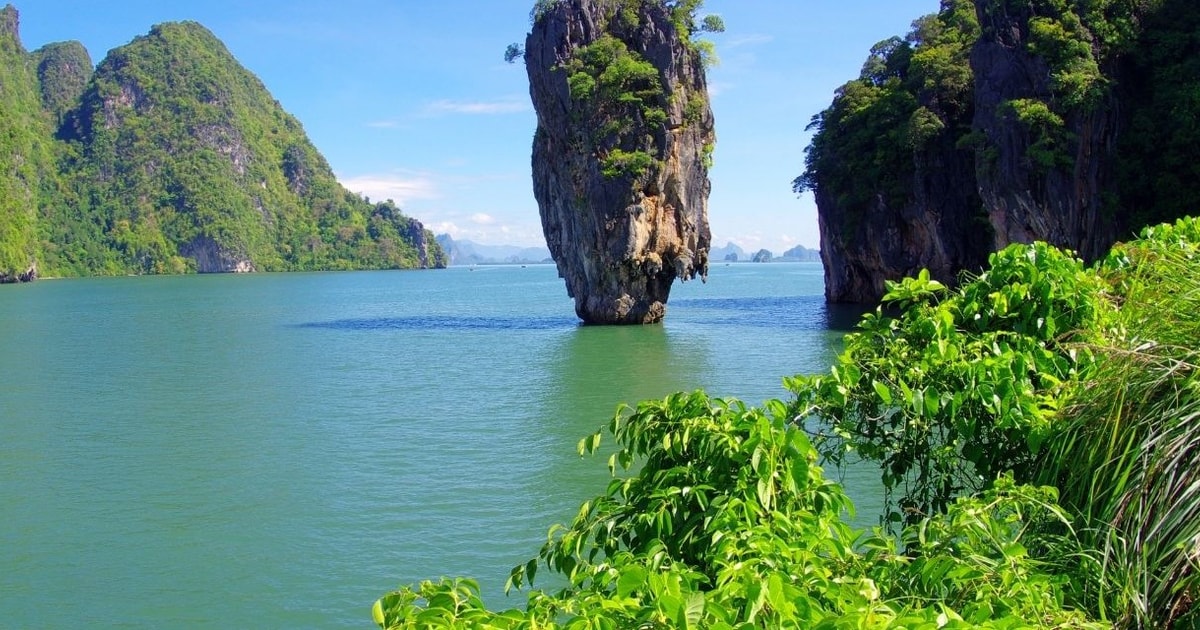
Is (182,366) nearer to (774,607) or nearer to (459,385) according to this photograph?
(459,385)

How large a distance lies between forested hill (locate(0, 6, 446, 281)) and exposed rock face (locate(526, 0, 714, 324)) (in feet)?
332

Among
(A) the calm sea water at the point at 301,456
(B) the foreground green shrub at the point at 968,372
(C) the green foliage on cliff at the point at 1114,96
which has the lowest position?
(A) the calm sea water at the point at 301,456

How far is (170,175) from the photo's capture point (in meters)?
140

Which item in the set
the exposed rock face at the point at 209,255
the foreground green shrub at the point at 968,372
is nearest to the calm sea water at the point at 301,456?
the foreground green shrub at the point at 968,372

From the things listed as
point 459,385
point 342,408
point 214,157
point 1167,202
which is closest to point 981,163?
point 1167,202

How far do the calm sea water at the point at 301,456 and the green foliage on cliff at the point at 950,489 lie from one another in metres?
4.83

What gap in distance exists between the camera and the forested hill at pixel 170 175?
128125 mm

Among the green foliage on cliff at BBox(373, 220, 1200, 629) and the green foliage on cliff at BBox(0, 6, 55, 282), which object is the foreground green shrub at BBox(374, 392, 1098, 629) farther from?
the green foliage on cliff at BBox(0, 6, 55, 282)

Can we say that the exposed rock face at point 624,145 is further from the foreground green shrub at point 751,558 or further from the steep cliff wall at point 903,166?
the foreground green shrub at point 751,558

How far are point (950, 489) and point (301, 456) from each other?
11292mm

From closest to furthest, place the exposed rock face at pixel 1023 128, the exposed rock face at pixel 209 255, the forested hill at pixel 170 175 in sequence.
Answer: the exposed rock face at pixel 1023 128
the forested hill at pixel 170 175
the exposed rock face at pixel 209 255

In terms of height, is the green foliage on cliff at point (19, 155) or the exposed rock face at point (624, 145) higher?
the green foliage on cliff at point (19, 155)

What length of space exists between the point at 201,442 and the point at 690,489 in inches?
530

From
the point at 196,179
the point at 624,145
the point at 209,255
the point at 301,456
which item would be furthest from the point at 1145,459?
the point at 196,179
